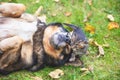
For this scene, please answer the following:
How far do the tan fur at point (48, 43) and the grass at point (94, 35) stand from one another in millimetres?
468

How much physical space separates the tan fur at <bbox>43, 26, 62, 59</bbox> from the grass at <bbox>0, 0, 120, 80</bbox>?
47 cm

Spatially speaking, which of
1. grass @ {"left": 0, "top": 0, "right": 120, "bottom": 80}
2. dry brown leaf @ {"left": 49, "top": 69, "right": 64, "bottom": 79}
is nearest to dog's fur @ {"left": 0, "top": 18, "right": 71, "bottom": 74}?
dry brown leaf @ {"left": 49, "top": 69, "right": 64, "bottom": 79}

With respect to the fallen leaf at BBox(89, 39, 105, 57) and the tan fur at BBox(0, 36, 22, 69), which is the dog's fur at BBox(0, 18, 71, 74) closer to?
the tan fur at BBox(0, 36, 22, 69)

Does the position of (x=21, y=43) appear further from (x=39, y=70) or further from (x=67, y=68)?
(x=67, y=68)

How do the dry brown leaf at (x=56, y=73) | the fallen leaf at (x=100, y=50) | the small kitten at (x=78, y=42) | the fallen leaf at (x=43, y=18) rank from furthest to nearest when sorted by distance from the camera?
the fallen leaf at (x=43, y=18)
the fallen leaf at (x=100, y=50)
the dry brown leaf at (x=56, y=73)
the small kitten at (x=78, y=42)

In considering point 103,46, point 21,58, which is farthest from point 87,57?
point 21,58

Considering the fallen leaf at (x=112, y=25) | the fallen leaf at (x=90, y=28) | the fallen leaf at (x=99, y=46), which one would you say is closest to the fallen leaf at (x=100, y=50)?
the fallen leaf at (x=99, y=46)

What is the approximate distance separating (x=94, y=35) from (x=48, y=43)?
1.36m

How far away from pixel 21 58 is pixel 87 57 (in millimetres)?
1291

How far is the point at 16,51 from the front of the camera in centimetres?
478

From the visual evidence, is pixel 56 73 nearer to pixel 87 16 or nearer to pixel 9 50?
pixel 9 50

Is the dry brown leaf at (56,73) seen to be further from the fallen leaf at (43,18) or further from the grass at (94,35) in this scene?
the fallen leaf at (43,18)

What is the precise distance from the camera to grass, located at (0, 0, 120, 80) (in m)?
5.26

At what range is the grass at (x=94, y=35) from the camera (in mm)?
5262
